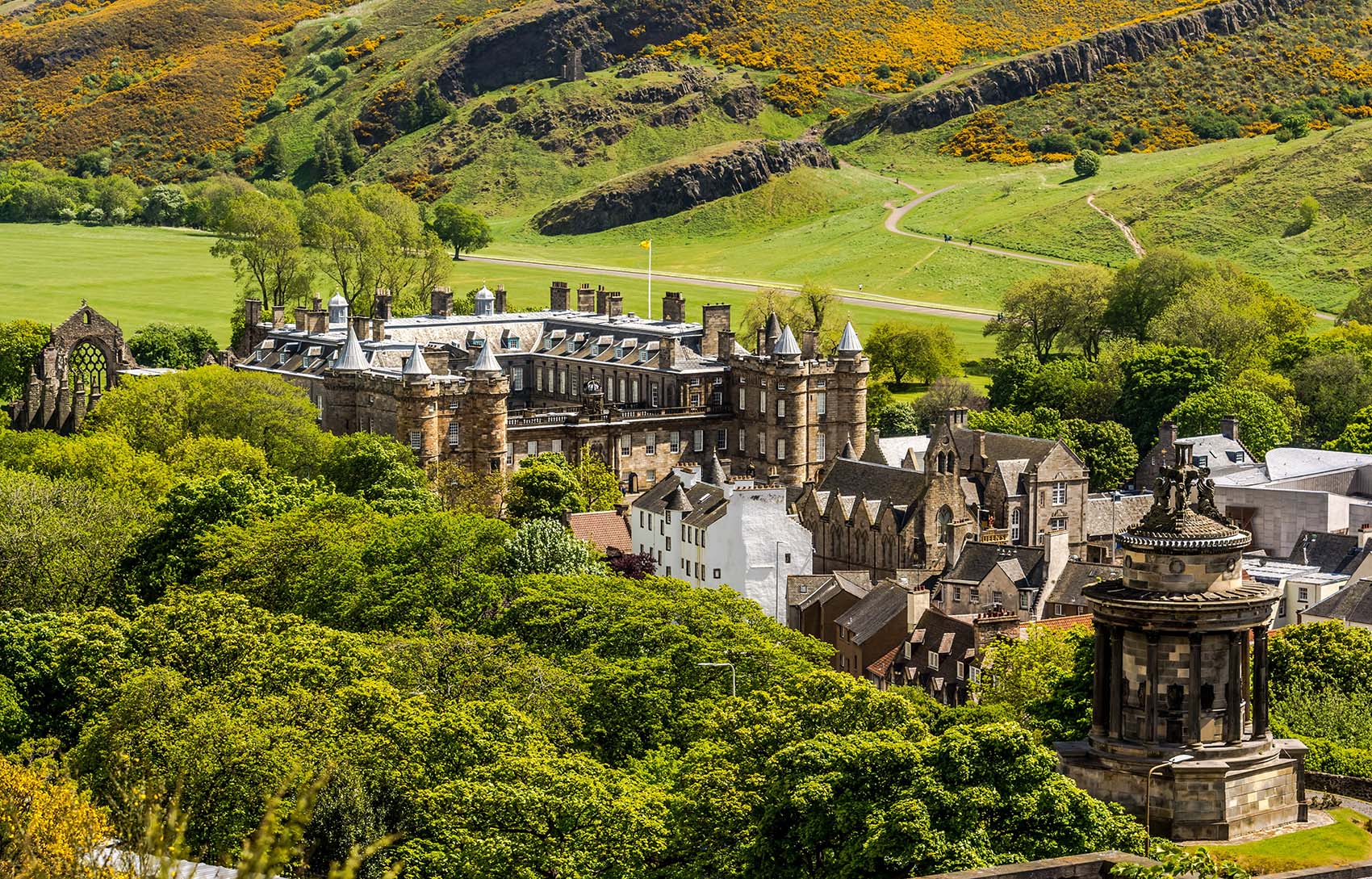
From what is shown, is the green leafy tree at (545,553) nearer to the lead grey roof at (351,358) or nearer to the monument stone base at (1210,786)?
the lead grey roof at (351,358)

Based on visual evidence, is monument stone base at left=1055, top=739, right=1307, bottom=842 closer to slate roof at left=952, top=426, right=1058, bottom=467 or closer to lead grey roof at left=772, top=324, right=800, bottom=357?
slate roof at left=952, top=426, right=1058, bottom=467

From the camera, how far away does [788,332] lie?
499 feet

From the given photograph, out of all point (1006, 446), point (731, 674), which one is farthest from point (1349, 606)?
point (731, 674)

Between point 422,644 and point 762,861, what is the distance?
95.5 ft

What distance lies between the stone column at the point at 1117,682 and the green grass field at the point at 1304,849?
331 centimetres

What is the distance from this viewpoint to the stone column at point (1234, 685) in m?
49.1

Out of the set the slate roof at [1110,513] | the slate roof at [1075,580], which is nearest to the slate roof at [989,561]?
the slate roof at [1075,580]

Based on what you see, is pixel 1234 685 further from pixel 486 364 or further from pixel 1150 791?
pixel 486 364

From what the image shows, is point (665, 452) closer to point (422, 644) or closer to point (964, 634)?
point (964, 634)

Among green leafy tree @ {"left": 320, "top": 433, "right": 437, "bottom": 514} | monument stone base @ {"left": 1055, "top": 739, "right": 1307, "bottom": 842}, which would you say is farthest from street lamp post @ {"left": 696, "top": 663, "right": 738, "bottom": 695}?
green leafy tree @ {"left": 320, "top": 433, "right": 437, "bottom": 514}

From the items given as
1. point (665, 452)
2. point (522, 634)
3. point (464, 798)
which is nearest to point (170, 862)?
point (464, 798)

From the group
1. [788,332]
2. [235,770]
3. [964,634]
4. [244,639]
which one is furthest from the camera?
[788,332]

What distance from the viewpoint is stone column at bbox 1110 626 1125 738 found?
49438mm

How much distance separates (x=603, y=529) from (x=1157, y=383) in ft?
191
